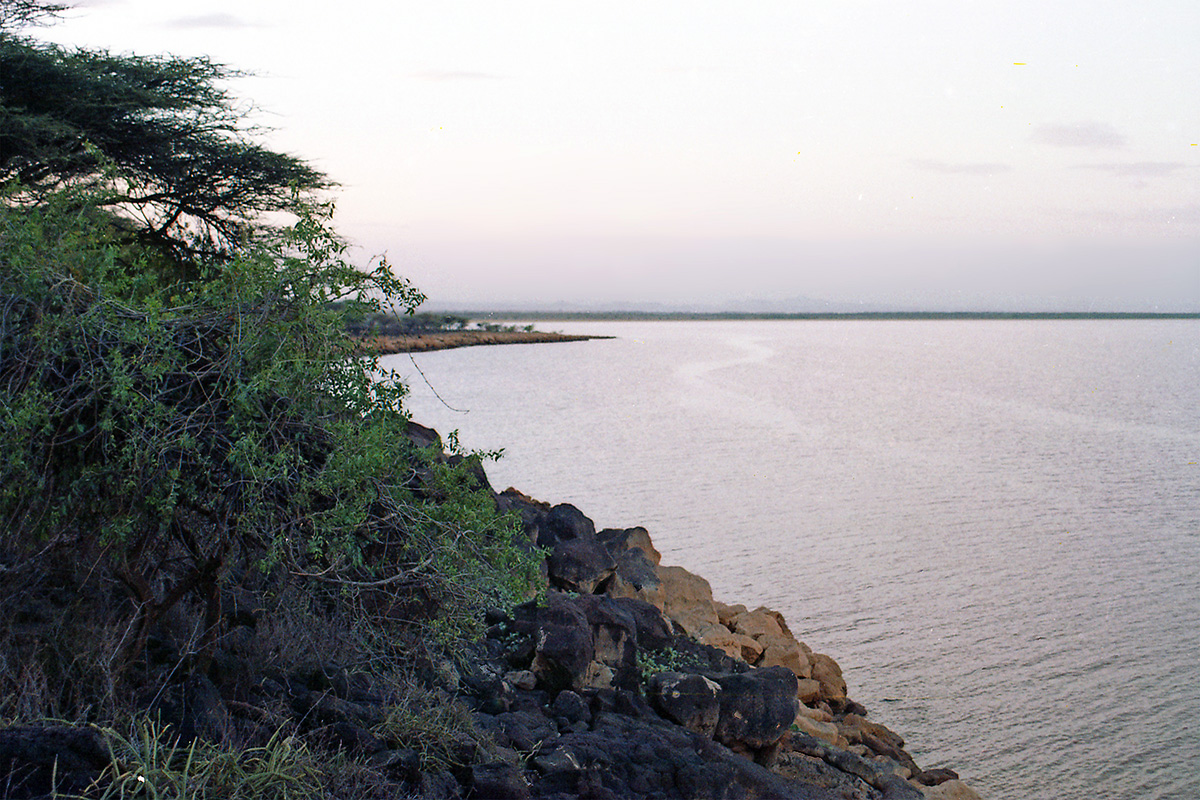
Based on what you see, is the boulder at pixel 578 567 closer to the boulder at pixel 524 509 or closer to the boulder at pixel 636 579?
the boulder at pixel 636 579

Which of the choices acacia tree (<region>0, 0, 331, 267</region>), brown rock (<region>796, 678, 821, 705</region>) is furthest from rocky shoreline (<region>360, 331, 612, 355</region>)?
brown rock (<region>796, 678, 821, 705</region>)

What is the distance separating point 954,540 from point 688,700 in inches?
491

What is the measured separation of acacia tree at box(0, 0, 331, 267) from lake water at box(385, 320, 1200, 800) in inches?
255

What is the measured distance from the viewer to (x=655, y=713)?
7.41 meters

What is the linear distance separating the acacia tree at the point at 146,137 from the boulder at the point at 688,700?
13.2 m

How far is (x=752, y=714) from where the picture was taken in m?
7.61

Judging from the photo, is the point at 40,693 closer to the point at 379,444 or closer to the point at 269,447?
the point at 269,447

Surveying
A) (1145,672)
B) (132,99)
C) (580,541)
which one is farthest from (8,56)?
(1145,672)

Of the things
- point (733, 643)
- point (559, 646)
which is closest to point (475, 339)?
point (733, 643)

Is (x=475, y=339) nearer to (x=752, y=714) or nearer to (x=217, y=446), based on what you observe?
(x=752, y=714)

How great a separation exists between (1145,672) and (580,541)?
7425mm

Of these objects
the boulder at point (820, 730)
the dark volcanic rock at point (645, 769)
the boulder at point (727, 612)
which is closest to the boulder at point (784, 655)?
the boulder at point (727, 612)

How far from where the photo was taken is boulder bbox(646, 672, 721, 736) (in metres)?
7.41

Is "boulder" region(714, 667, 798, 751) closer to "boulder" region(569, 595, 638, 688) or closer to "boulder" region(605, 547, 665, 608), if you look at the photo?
"boulder" region(569, 595, 638, 688)
